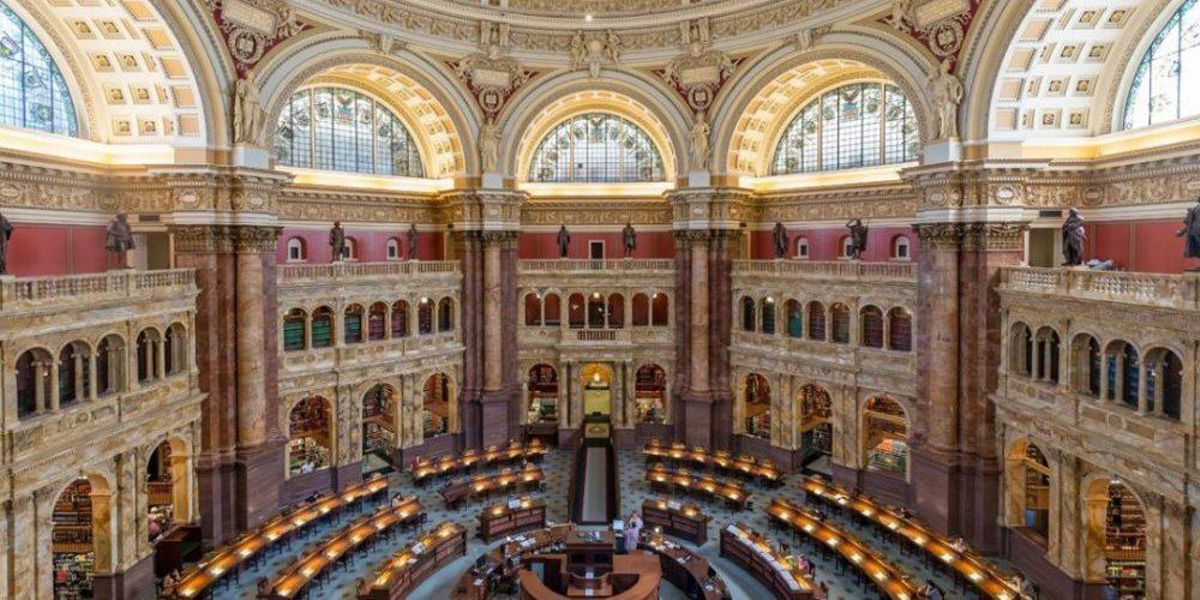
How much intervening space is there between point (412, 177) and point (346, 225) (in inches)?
186

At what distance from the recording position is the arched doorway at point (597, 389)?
4009 centimetres

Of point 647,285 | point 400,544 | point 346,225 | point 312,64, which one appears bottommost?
point 400,544

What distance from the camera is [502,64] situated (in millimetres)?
35344

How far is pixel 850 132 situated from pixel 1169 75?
13051 mm

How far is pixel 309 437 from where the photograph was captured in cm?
3497

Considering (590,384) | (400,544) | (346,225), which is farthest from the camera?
(590,384)

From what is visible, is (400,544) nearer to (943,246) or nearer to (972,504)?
(972,504)

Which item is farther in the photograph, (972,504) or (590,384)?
(590,384)

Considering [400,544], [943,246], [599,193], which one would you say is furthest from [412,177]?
[943,246]

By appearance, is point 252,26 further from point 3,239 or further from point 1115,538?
point 1115,538

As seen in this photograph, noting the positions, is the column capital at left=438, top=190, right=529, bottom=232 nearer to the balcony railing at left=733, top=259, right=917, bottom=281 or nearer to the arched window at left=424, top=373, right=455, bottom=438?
the arched window at left=424, top=373, right=455, bottom=438

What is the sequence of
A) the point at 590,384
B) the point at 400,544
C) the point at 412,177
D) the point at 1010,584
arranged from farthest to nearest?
the point at 590,384 < the point at 412,177 < the point at 400,544 < the point at 1010,584

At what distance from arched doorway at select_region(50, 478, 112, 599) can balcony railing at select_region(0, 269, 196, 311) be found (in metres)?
5.58

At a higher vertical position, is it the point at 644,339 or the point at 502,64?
the point at 502,64
